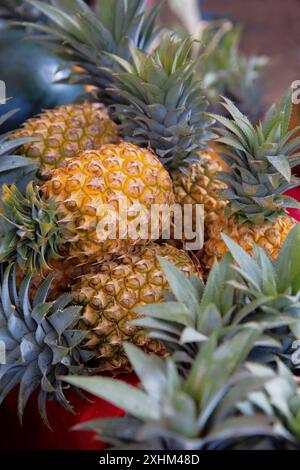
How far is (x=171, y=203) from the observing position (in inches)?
36.9

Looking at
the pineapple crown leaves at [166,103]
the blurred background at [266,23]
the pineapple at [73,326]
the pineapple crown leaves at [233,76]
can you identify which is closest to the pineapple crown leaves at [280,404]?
the pineapple at [73,326]

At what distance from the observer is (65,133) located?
102cm

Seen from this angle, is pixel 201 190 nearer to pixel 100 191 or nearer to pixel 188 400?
pixel 100 191

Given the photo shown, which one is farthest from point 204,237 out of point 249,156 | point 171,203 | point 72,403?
point 72,403

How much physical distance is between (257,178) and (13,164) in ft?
1.36

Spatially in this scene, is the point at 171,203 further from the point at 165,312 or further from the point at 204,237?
the point at 165,312

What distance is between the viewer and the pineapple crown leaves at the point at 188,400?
511 millimetres

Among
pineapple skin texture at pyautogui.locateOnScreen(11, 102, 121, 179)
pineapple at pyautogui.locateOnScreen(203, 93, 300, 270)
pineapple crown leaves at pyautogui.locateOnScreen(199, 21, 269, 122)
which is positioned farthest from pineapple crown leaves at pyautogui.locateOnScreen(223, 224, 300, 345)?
pineapple crown leaves at pyautogui.locateOnScreen(199, 21, 269, 122)

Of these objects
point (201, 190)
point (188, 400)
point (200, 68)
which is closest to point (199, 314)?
point (188, 400)

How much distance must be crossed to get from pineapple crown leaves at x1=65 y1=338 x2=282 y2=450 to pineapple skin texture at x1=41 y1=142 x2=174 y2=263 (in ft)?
1.03

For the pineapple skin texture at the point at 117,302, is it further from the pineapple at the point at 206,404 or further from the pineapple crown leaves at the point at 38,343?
the pineapple at the point at 206,404

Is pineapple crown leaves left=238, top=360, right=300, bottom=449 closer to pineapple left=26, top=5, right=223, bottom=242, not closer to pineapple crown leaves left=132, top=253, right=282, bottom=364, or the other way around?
pineapple crown leaves left=132, top=253, right=282, bottom=364

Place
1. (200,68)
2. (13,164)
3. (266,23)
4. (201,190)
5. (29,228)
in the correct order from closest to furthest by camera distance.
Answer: (29,228), (13,164), (201,190), (200,68), (266,23)
